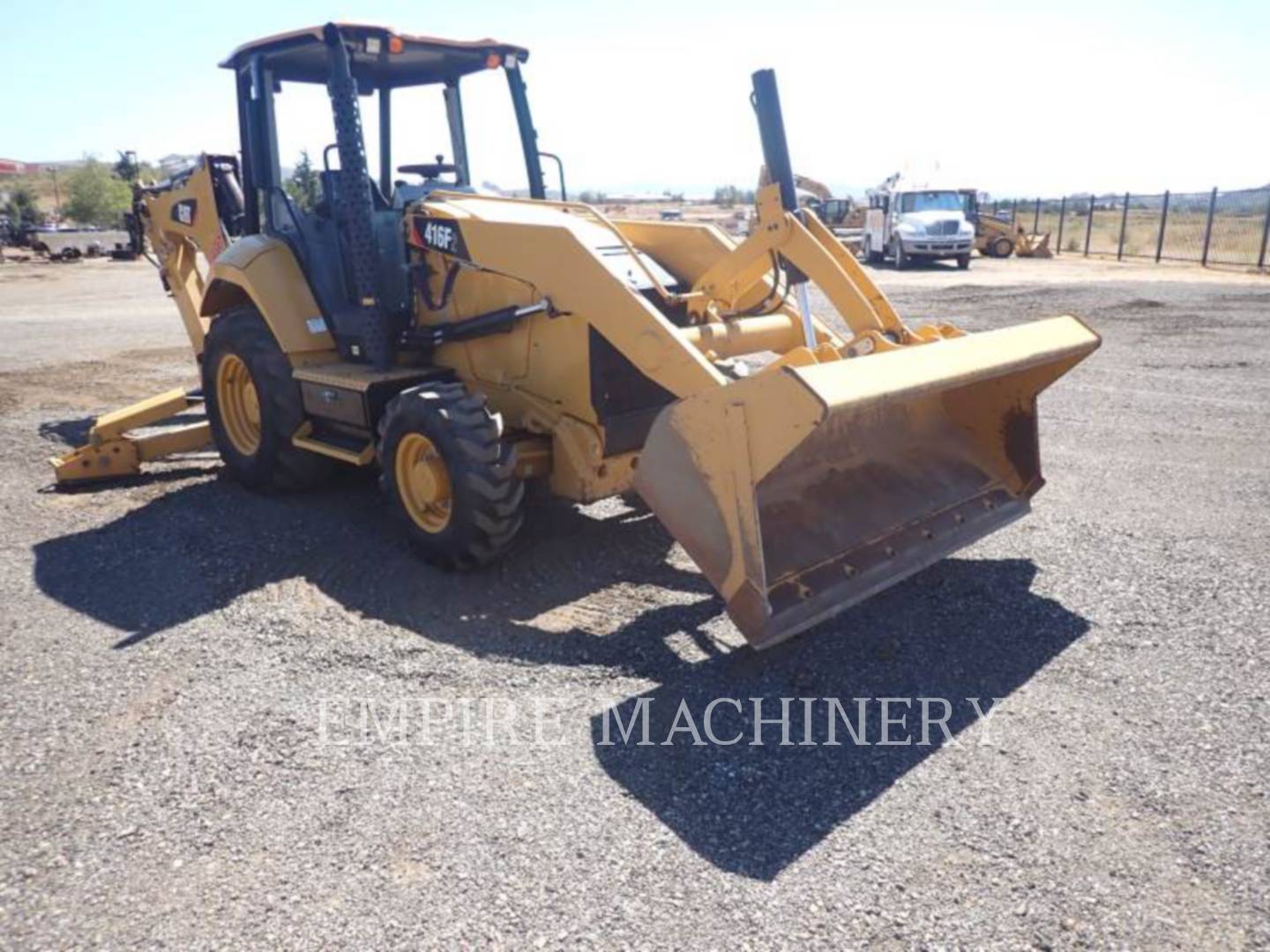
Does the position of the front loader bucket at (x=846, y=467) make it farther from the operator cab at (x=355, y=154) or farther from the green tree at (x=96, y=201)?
the green tree at (x=96, y=201)

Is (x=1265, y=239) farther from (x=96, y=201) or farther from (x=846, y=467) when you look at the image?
(x=96, y=201)

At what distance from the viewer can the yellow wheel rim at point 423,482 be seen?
485cm

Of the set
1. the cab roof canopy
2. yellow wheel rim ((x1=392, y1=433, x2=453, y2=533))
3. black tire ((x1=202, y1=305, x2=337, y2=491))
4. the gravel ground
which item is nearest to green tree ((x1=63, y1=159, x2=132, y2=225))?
black tire ((x1=202, y1=305, x2=337, y2=491))

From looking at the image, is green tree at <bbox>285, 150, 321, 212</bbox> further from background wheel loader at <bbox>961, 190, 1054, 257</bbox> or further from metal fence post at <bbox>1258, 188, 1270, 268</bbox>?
background wheel loader at <bbox>961, 190, 1054, 257</bbox>

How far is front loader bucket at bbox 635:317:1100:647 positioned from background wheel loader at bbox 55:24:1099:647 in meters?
0.01

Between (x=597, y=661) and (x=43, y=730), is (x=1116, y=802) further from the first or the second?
(x=43, y=730)

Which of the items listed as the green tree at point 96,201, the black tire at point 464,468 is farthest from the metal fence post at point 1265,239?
the green tree at point 96,201

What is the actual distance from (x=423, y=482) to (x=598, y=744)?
1956 millimetres

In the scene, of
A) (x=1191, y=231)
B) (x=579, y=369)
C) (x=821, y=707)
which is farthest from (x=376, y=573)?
(x=1191, y=231)

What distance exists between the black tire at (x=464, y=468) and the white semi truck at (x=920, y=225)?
78.0 ft

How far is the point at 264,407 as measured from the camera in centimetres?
614

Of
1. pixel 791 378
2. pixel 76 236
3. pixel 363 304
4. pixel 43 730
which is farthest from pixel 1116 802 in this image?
pixel 76 236

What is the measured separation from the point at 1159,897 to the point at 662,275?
3.95 m

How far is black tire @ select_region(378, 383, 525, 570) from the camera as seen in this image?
4617mm
